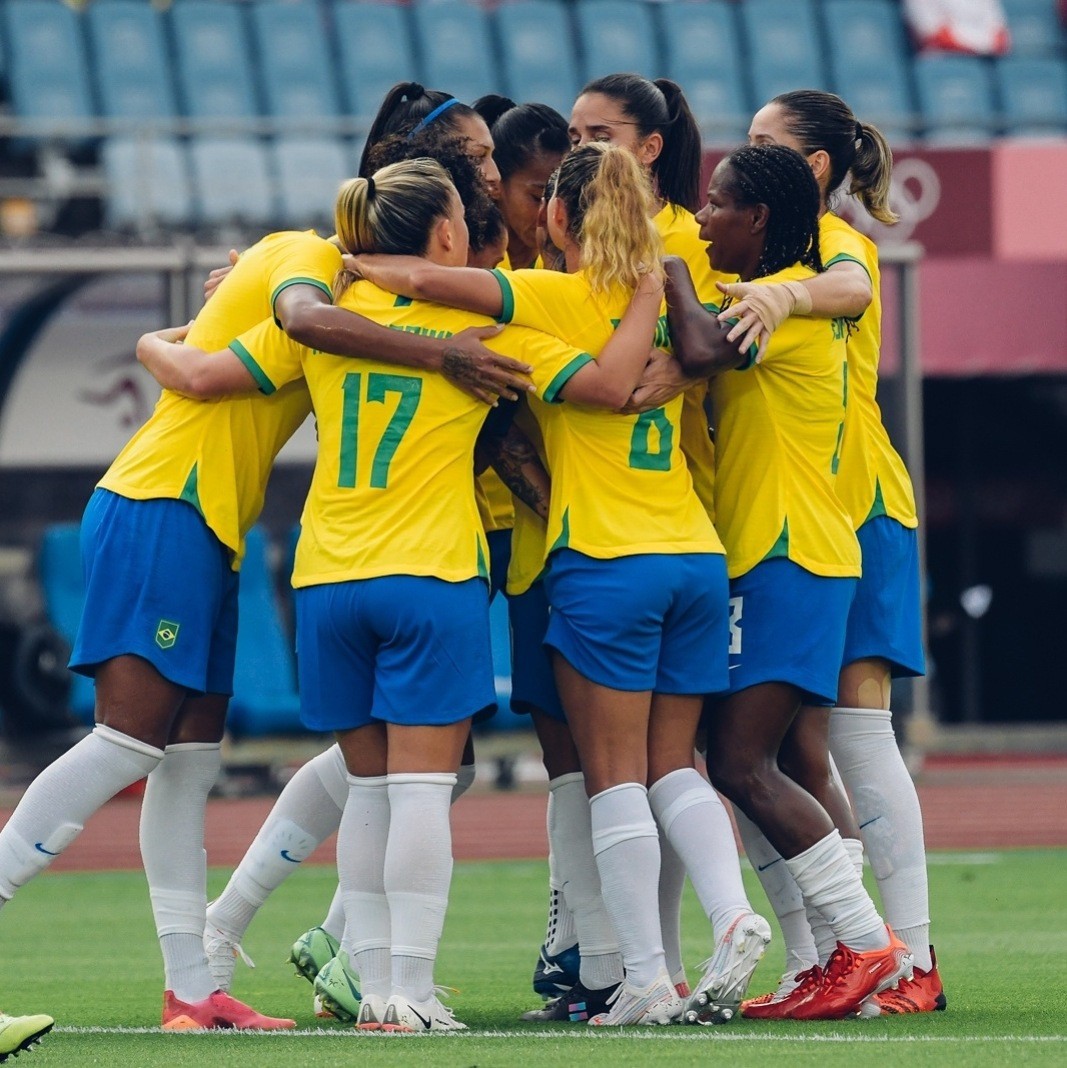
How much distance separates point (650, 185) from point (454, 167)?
1.40 ft

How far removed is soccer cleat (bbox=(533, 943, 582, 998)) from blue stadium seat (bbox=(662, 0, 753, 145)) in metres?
14.8

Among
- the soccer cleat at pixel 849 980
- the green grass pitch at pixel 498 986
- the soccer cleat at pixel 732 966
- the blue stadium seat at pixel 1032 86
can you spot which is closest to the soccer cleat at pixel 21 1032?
the green grass pitch at pixel 498 986

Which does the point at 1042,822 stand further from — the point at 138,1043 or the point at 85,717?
the point at 138,1043

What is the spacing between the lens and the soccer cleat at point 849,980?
454cm

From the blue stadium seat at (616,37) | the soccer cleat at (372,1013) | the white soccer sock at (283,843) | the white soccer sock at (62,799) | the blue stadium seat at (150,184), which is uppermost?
the blue stadium seat at (616,37)

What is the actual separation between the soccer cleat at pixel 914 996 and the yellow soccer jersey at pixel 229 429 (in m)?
1.67

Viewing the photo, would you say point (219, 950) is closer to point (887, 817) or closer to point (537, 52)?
point (887, 817)

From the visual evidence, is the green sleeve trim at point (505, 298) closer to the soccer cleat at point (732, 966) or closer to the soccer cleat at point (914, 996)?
the soccer cleat at point (732, 966)

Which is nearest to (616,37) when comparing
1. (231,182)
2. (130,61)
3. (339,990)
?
(130,61)

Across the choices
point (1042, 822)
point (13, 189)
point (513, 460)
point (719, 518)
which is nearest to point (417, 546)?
point (513, 460)

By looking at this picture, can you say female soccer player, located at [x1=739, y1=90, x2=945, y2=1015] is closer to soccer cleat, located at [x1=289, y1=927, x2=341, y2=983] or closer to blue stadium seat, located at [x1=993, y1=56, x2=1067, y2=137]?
soccer cleat, located at [x1=289, y1=927, x2=341, y2=983]

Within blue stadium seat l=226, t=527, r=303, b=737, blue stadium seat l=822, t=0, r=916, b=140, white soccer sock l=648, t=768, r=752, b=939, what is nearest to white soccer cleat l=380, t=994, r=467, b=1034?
white soccer sock l=648, t=768, r=752, b=939

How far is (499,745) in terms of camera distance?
41.6ft

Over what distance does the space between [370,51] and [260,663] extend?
8677mm
